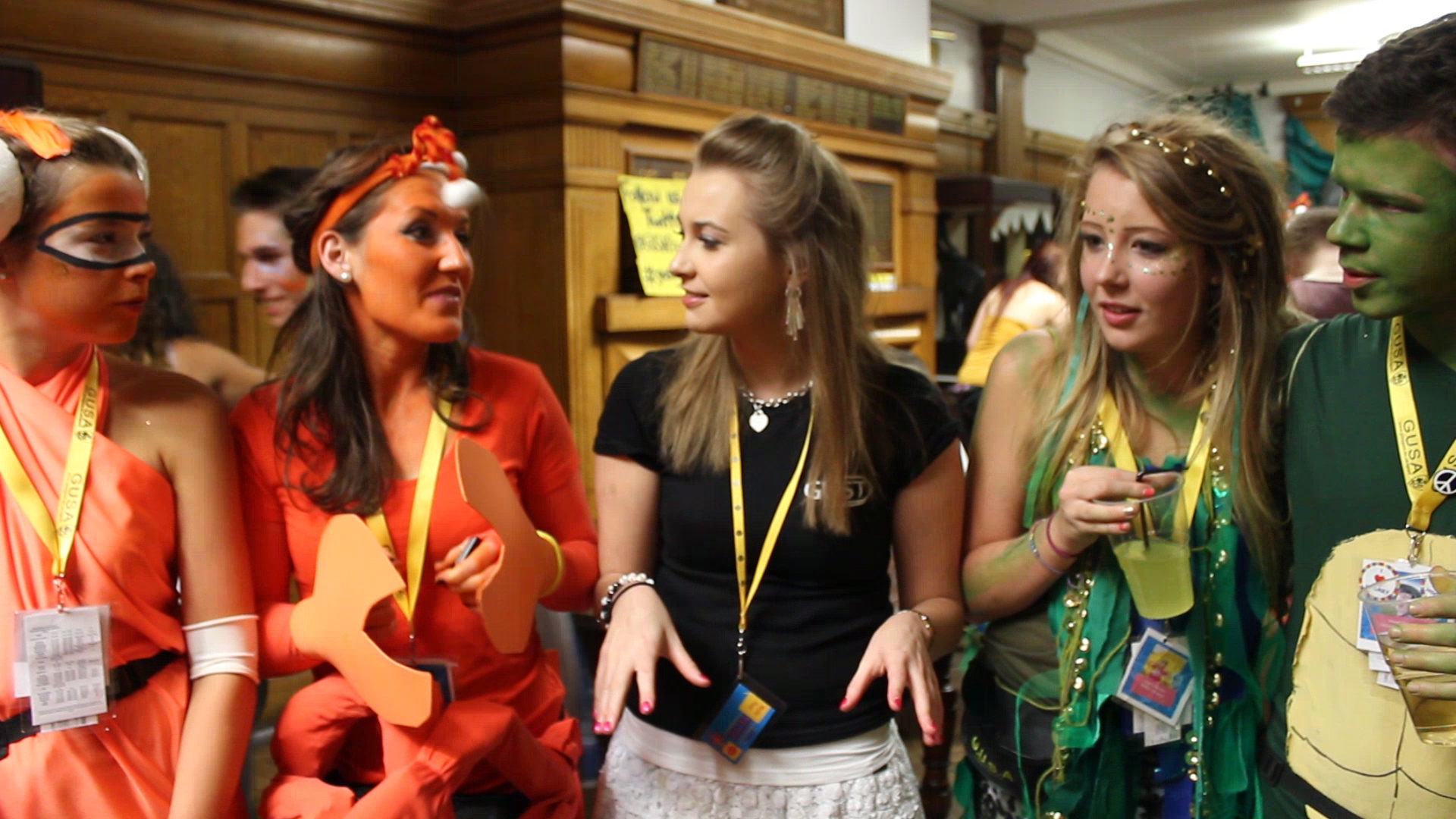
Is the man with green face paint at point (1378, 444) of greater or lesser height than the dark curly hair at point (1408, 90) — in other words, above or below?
below

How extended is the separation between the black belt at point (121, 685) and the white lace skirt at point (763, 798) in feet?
2.02

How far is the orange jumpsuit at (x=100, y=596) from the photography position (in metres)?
1.23

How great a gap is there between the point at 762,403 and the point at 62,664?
0.89m

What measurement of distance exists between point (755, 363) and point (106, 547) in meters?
0.83

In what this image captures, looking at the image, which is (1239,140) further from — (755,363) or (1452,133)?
(755,363)

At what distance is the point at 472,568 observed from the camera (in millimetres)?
1384

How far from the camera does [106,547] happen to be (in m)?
1.27

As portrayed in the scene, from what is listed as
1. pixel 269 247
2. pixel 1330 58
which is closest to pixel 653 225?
pixel 269 247

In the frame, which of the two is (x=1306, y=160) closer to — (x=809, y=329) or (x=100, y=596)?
(x=809, y=329)

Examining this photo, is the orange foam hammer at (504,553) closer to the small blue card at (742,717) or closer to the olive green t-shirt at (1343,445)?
the small blue card at (742,717)

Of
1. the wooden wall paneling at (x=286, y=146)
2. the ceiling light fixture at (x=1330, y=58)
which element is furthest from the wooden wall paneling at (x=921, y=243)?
the ceiling light fixture at (x=1330, y=58)

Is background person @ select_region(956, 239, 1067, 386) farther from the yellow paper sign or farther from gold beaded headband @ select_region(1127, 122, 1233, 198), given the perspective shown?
gold beaded headband @ select_region(1127, 122, 1233, 198)

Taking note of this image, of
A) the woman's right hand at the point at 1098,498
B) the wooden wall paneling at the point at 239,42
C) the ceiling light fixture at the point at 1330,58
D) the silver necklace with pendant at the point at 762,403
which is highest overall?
the ceiling light fixture at the point at 1330,58

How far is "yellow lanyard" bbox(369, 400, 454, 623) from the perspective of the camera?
1453 millimetres
